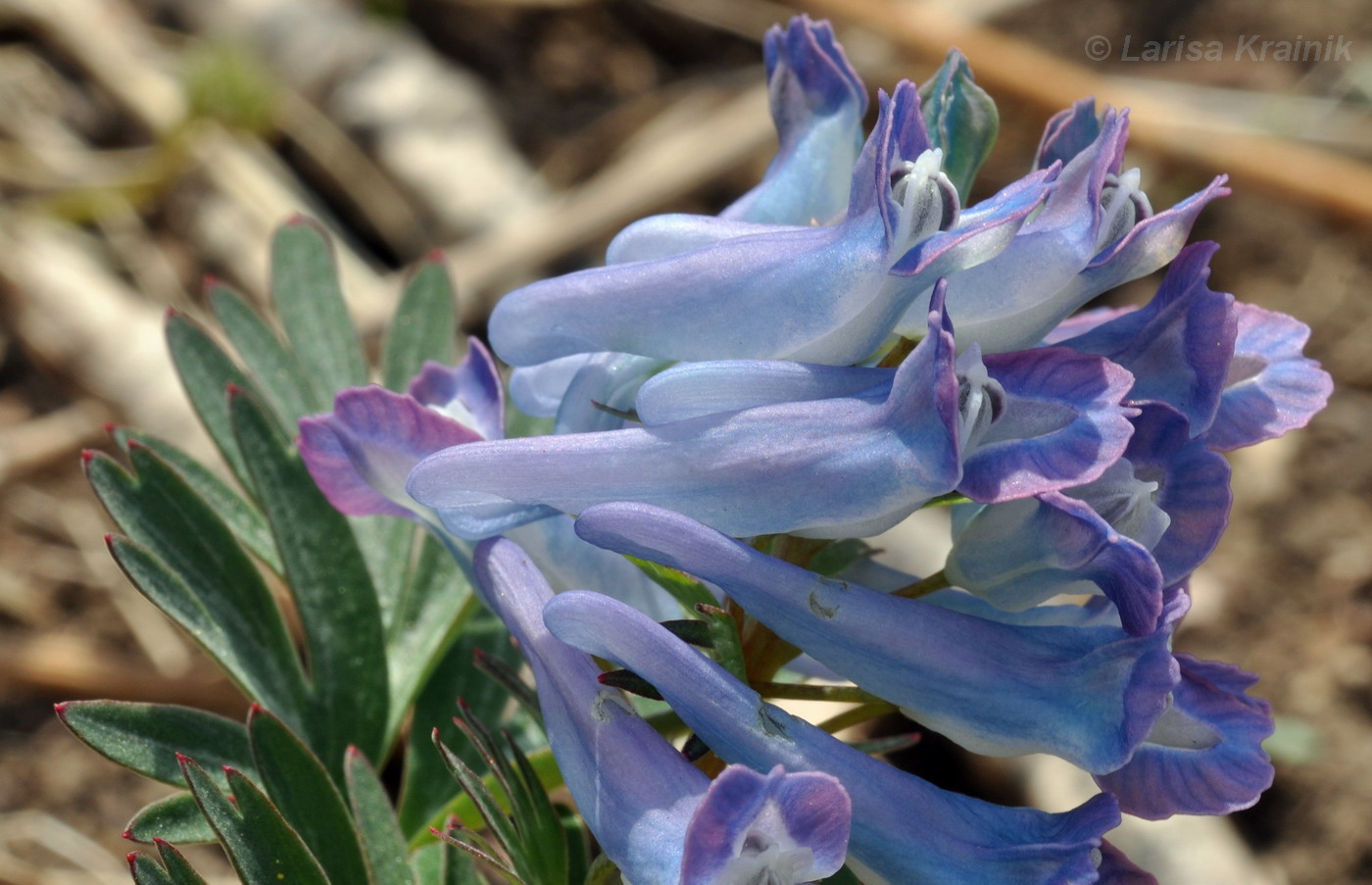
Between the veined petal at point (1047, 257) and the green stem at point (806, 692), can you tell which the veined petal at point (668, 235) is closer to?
the veined petal at point (1047, 257)

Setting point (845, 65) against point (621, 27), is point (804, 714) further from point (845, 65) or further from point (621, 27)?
point (621, 27)

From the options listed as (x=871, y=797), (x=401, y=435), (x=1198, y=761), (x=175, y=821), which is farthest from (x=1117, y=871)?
(x=175, y=821)

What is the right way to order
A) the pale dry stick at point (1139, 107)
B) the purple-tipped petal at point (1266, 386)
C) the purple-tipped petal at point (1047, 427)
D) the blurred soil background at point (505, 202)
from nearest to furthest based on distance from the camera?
the purple-tipped petal at point (1047, 427)
the purple-tipped petal at point (1266, 386)
the blurred soil background at point (505, 202)
the pale dry stick at point (1139, 107)

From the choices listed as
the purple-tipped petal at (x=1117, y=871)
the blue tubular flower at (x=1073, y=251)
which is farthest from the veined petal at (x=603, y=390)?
the purple-tipped petal at (x=1117, y=871)

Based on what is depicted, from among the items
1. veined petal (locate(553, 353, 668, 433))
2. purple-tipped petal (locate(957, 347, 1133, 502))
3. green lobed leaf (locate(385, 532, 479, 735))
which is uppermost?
purple-tipped petal (locate(957, 347, 1133, 502))

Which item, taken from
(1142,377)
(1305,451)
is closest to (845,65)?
(1142,377)

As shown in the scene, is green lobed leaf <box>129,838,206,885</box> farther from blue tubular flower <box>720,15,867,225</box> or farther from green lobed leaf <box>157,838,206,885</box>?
blue tubular flower <box>720,15,867,225</box>

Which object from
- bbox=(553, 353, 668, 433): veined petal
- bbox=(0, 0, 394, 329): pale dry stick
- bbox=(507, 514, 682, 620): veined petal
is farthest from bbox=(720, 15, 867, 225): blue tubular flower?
bbox=(0, 0, 394, 329): pale dry stick
